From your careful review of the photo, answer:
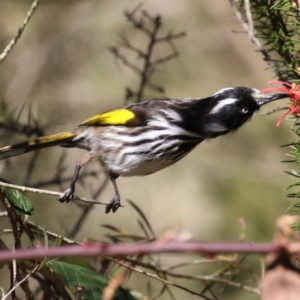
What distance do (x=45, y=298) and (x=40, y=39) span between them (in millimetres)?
3108

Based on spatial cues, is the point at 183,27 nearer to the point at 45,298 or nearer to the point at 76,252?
the point at 45,298

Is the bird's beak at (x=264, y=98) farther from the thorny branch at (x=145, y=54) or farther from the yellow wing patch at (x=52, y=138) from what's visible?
the yellow wing patch at (x=52, y=138)

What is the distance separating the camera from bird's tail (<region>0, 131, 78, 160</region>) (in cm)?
230

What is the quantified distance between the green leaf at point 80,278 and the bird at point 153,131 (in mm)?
773

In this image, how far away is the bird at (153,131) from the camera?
255 cm

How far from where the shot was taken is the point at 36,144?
2.50m

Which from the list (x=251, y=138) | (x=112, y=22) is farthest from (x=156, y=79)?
(x=251, y=138)

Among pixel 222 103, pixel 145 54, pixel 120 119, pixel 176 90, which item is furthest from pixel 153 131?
pixel 176 90

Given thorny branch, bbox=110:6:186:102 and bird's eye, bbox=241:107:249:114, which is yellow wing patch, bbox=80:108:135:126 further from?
bird's eye, bbox=241:107:249:114

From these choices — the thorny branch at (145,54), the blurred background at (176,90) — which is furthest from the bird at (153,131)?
the blurred background at (176,90)

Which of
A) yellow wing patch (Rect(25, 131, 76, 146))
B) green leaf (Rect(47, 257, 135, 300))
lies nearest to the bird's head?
yellow wing patch (Rect(25, 131, 76, 146))

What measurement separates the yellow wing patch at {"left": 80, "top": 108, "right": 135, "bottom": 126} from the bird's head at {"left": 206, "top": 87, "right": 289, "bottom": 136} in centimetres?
33

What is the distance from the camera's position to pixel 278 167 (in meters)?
5.00

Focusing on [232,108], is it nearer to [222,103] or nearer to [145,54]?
[222,103]
